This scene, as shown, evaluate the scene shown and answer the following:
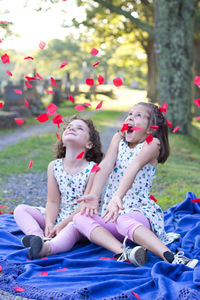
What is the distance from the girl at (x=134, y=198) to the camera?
3.32 m

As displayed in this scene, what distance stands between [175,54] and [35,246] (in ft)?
35.7

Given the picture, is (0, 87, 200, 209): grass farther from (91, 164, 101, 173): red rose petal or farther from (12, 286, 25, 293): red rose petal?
(12, 286, 25, 293): red rose petal

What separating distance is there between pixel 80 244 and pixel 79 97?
26098mm

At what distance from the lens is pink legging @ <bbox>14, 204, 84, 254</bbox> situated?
142 inches

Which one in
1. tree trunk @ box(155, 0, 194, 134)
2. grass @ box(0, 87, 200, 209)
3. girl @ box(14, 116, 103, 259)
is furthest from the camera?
tree trunk @ box(155, 0, 194, 134)

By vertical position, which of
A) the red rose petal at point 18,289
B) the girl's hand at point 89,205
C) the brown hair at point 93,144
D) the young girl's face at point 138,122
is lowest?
the red rose petal at point 18,289

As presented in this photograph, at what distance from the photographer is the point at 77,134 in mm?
4090

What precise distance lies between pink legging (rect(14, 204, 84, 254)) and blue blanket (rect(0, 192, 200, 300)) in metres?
0.08

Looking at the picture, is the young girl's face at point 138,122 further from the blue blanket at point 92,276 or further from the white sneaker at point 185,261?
the white sneaker at point 185,261

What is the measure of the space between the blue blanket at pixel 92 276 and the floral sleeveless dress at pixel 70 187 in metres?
0.40

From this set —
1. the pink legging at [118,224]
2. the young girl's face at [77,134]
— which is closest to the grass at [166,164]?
the young girl's face at [77,134]

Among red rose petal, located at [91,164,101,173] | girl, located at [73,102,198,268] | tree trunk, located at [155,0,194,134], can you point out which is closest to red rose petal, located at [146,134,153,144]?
girl, located at [73,102,198,268]

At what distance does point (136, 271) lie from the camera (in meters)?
3.13

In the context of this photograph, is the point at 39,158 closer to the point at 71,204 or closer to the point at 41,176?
the point at 41,176
